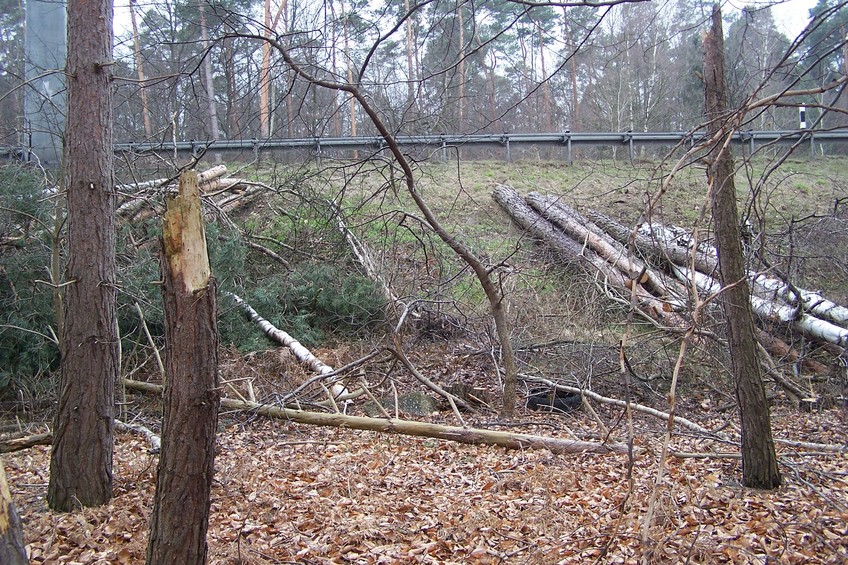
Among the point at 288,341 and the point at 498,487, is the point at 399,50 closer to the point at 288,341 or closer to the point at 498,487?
the point at 288,341

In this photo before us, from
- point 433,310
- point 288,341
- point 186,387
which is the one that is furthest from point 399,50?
point 186,387

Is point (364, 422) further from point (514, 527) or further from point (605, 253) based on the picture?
point (605, 253)

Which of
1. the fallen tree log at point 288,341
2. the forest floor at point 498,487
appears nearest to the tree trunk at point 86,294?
the forest floor at point 498,487

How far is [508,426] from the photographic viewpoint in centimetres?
705

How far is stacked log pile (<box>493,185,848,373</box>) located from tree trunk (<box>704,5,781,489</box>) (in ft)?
3.85

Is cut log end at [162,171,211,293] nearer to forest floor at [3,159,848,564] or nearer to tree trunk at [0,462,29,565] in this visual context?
tree trunk at [0,462,29,565]

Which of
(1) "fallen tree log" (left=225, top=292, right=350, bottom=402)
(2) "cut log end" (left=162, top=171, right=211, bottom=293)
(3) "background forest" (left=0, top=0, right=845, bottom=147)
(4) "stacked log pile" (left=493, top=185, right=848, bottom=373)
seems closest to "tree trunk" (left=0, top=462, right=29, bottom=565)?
(2) "cut log end" (left=162, top=171, right=211, bottom=293)

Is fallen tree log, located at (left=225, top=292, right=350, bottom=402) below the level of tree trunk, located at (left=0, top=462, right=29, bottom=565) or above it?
below

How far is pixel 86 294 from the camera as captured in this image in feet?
15.3

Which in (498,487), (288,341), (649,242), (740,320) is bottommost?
(498,487)

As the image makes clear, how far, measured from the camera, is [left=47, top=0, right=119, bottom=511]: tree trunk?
4.64 meters

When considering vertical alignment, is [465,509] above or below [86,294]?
below

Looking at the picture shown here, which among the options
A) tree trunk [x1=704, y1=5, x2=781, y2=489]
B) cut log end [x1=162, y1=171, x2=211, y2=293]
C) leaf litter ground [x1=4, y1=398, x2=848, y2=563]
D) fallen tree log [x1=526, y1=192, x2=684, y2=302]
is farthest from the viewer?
fallen tree log [x1=526, y1=192, x2=684, y2=302]

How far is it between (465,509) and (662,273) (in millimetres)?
6207
